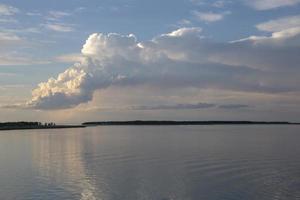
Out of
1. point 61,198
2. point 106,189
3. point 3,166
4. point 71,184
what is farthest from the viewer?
point 3,166

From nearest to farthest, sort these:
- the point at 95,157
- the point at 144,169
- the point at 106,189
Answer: the point at 106,189 → the point at 144,169 → the point at 95,157

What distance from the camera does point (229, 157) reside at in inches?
2106

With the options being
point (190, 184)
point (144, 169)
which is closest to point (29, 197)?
point (190, 184)

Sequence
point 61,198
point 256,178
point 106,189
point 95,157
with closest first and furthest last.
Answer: point 61,198, point 106,189, point 256,178, point 95,157

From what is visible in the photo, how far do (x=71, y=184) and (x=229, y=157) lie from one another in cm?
2380

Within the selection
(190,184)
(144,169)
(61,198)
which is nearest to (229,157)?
(144,169)

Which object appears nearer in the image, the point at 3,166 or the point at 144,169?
the point at 144,169

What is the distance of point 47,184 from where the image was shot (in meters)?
34.7

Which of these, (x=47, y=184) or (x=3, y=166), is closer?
(x=47, y=184)

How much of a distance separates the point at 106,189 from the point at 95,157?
23695 mm

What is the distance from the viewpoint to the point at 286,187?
33125mm

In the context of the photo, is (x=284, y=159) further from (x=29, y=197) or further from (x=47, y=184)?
(x=29, y=197)

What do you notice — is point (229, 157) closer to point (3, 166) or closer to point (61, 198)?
point (3, 166)

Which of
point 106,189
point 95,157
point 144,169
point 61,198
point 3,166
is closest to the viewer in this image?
point 61,198
